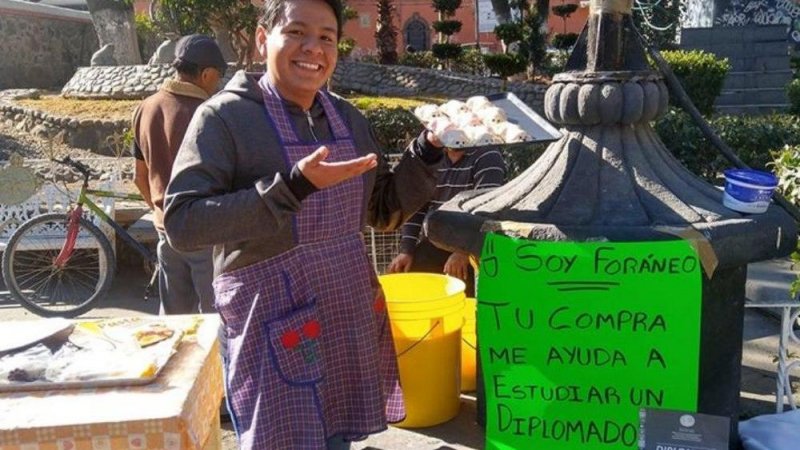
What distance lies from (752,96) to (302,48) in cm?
1603

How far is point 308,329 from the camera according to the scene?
6.68 ft

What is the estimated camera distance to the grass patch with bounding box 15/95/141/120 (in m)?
13.3

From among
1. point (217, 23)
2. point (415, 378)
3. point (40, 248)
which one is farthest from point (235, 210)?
point (217, 23)

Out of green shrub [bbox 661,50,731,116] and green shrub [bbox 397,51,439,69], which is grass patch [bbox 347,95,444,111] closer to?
green shrub [bbox 661,50,731,116]

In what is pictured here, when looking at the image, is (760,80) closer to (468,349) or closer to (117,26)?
(117,26)

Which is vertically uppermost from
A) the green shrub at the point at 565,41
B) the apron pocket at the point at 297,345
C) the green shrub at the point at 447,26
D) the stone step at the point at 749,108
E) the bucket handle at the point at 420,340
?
the green shrub at the point at 447,26

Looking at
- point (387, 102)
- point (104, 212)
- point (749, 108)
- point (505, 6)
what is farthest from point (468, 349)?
point (505, 6)

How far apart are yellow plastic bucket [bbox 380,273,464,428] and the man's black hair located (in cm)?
143

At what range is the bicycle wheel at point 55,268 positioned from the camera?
558 centimetres

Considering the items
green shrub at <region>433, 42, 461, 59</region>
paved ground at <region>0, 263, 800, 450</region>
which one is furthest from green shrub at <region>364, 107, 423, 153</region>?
green shrub at <region>433, 42, 461, 59</region>

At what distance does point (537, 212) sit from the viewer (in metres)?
2.42

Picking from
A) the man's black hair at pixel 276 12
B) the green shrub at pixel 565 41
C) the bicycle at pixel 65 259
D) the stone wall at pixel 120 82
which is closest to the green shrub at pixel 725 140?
the bicycle at pixel 65 259

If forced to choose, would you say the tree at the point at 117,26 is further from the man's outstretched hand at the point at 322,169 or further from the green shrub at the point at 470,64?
the man's outstretched hand at the point at 322,169

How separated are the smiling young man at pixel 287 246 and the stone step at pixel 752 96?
610 inches
